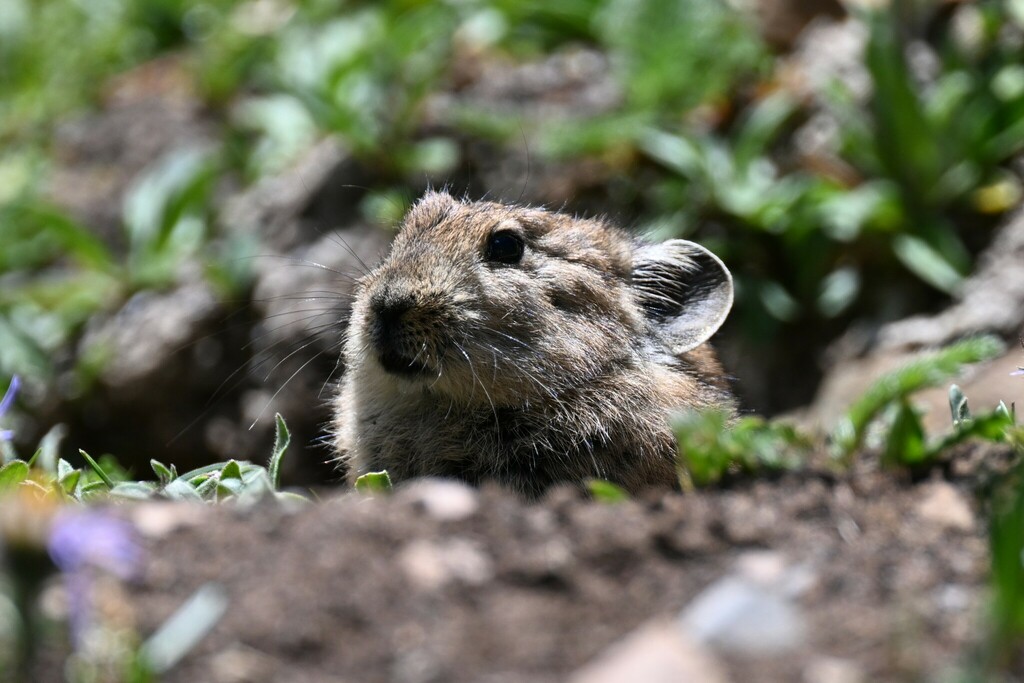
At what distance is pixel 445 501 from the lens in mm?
3498

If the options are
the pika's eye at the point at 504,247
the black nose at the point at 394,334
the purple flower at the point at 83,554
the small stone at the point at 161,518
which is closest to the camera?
the purple flower at the point at 83,554

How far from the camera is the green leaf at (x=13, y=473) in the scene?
164 inches

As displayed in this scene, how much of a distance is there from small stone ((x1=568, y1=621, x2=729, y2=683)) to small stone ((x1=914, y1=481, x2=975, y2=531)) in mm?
1136

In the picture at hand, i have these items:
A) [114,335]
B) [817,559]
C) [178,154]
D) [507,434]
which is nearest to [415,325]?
[507,434]

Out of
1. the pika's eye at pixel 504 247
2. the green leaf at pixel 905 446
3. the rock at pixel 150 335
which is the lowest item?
the rock at pixel 150 335

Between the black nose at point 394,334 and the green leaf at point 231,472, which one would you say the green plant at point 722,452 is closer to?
the green leaf at point 231,472

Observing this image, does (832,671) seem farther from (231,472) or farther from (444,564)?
(231,472)

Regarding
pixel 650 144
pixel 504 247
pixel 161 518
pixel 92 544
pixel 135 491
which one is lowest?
pixel 650 144

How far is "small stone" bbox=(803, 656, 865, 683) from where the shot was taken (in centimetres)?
262

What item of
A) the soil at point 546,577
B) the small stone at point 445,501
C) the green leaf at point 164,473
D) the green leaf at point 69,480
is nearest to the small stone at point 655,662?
the soil at point 546,577

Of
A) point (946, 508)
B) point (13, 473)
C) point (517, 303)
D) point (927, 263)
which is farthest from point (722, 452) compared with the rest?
point (927, 263)

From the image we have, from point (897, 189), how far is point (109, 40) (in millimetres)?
8372

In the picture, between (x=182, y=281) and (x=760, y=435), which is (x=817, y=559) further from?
(x=182, y=281)

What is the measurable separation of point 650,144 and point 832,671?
7.23 meters
